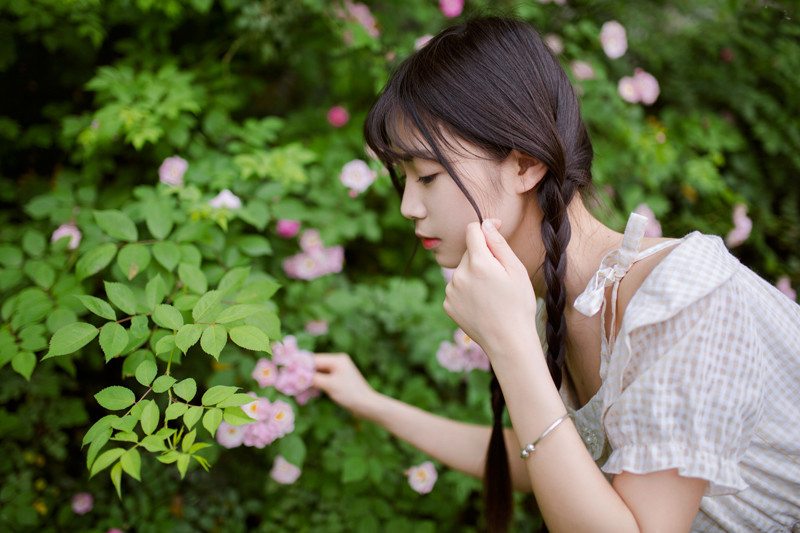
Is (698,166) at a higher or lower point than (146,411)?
lower

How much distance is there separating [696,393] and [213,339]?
2.89ft

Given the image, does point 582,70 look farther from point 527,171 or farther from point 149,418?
point 149,418

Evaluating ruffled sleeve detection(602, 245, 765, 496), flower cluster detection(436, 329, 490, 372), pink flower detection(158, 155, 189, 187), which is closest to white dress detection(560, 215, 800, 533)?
ruffled sleeve detection(602, 245, 765, 496)

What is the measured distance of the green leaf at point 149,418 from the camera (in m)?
0.91

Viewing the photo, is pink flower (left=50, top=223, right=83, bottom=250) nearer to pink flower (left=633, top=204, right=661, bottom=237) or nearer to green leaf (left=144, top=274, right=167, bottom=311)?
green leaf (left=144, top=274, right=167, bottom=311)

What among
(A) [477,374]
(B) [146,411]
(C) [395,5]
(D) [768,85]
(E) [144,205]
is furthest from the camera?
(D) [768,85]

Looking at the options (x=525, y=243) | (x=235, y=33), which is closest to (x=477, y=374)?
(x=525, y=243)

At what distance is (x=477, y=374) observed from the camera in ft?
6.07

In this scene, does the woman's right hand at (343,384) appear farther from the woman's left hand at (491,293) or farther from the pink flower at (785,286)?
the pink flower at (785,286)

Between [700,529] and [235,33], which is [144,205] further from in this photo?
[700,529]

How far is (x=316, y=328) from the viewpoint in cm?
179

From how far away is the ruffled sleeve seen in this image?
2.96 feet

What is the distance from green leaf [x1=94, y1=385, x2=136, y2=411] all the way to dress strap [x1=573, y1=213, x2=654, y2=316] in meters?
0.89

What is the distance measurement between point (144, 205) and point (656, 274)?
1.33 metres
